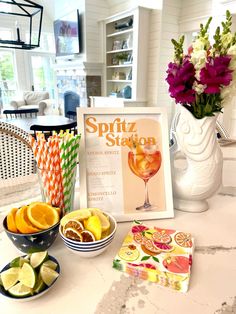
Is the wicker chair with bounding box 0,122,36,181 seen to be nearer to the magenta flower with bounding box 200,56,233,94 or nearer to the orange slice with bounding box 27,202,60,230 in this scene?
the orange slice with bounding box 27,202,60,230

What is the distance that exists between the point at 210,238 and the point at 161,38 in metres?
3.93

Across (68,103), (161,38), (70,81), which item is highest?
(161,38)

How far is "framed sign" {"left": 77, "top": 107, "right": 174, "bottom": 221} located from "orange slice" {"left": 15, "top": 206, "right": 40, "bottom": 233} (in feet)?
0.58

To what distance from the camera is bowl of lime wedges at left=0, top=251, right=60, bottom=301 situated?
45cm

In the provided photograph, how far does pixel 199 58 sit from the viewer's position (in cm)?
64

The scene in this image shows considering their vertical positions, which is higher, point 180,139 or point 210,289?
point 180,139

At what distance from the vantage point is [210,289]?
0.50 m

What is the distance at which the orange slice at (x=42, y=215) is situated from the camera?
22.7 inches

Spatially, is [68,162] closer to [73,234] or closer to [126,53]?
[73,234]

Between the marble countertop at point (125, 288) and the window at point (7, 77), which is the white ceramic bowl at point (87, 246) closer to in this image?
the marble countertop at point (125, 288)

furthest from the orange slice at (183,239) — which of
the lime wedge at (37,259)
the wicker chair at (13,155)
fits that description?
the wicker chair at (13,155)

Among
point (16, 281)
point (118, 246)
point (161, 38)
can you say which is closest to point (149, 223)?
point (118, 246)

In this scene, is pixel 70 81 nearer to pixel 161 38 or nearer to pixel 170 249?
pixel 161 38

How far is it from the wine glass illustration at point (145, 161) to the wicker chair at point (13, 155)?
0.68m
